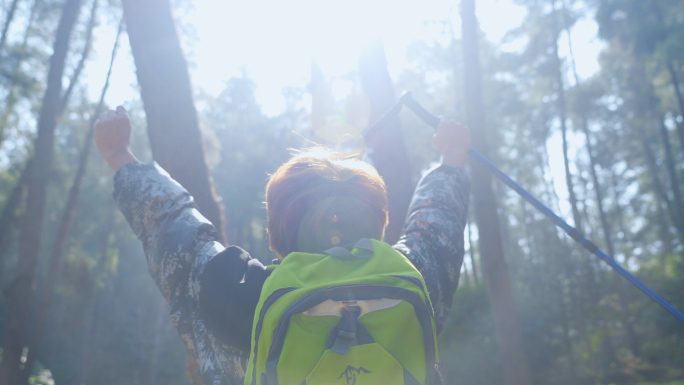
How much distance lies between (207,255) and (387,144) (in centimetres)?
300

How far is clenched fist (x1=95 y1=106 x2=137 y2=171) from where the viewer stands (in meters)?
2.00

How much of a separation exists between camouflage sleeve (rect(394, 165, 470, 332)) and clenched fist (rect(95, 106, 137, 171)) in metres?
1.06

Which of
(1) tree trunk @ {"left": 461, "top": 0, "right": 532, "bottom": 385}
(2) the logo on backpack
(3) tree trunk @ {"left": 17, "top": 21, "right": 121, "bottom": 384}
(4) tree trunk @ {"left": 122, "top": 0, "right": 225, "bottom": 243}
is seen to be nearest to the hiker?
(2) the logo on backpack

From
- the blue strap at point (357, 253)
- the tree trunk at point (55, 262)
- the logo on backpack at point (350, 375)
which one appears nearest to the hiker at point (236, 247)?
the blue strap at point (357, 253)

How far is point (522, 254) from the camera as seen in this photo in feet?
59.1

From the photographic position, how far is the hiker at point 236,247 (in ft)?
5.21

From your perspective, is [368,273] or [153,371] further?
[153,371]

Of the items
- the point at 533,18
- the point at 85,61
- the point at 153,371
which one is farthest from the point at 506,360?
the point at 153,371

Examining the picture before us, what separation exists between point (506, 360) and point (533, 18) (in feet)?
52.9

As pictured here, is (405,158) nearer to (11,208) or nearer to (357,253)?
(357,253)

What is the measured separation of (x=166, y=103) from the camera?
362 cm

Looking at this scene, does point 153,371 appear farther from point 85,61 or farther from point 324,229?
point 324,229

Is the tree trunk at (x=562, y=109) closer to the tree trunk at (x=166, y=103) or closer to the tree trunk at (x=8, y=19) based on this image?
the tree trunk at (x=8, y=19)

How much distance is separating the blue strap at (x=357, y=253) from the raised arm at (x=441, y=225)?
0.29 meters
